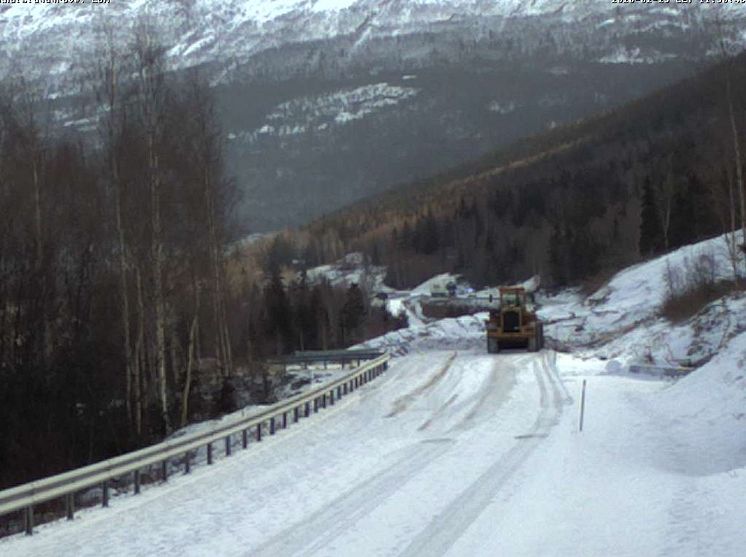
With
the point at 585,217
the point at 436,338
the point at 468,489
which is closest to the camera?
the point at 468,489

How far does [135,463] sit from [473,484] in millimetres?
5101

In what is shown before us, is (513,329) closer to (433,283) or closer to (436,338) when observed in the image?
(436,338)

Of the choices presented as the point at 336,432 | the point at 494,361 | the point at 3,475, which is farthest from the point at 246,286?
the point at 336,432

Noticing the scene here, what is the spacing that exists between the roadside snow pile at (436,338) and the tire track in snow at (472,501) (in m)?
32.0

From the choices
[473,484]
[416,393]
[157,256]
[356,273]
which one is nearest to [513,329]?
[416,393]

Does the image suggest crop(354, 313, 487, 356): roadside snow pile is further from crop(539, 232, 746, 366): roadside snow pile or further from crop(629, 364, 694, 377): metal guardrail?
crop(629, 364, 694, 377): metal guardrail

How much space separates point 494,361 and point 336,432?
19992 millimetres

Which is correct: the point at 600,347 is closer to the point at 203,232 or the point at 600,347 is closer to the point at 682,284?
the point at 682,284

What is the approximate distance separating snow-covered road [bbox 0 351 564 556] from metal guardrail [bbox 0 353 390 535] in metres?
0.36

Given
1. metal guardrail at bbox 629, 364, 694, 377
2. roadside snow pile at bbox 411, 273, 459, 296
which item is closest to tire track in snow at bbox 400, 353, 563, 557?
metal guardrail at bbox 629, 364, 694, 377

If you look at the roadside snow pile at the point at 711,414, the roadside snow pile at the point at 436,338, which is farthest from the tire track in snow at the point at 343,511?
the roadside snow pile at the point at 436,338

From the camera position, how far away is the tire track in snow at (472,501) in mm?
10070

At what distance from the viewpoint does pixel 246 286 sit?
118312 millimetres

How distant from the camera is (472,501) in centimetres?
1232
